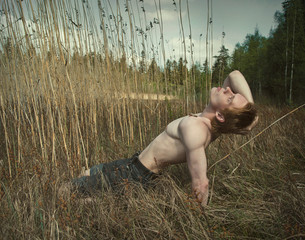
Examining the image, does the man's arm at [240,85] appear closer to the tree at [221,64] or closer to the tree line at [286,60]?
the tree at [221,64]

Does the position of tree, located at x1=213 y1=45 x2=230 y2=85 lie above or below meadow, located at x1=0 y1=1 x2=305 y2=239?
above

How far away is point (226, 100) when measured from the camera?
51.8 inches

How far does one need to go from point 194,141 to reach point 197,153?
7 cm

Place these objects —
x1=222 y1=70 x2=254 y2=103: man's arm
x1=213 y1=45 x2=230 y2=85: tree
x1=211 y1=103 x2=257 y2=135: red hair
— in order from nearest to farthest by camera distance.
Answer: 1. x1=211 y1=103 x2=257 y2=135: red hair
2. x1=222 y1=70 x2=254 y2=103: man's arm
3. x1=213 y1=45 x2=230 y2=85: tree

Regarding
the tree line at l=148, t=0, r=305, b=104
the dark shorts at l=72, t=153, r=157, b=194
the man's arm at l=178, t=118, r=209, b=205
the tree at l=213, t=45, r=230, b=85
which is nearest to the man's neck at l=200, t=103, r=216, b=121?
the man's arm at l=178, t=118, r=209, b=205

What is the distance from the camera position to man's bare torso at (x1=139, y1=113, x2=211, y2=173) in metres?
1.37

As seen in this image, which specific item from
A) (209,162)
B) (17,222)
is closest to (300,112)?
(209,162)

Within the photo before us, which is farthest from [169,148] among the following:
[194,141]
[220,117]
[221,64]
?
[221,64]

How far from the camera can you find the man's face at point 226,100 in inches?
51.4

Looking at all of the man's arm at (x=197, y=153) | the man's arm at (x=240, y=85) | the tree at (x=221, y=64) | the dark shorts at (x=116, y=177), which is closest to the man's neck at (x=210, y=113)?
the man's arm at (x=197, y=153)

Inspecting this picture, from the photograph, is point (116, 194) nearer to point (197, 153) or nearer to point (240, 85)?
point (197, 153)

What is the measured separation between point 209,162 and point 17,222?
1473 mm

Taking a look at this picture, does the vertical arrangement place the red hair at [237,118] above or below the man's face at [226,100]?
below

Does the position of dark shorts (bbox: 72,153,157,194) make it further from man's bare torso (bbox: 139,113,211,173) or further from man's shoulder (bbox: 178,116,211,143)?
man's shoulder (bbox: 178,116,211,143)
